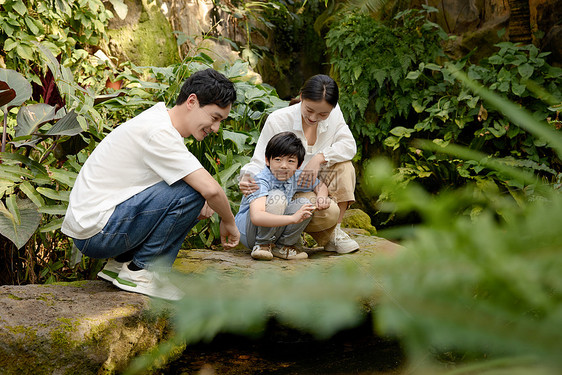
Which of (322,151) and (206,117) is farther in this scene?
(322,151)

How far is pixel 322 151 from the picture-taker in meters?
2.93

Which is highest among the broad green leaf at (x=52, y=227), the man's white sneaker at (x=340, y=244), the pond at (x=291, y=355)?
the broad green leaf at (x=52, y=227)

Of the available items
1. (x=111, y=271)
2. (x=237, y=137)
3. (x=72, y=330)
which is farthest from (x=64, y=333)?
(x=237, y=137)

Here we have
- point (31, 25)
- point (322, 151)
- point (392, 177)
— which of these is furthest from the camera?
point (31, 25)

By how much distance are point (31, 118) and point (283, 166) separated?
4.34 feet

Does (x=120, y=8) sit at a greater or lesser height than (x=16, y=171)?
greater

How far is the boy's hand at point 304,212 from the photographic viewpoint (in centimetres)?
265

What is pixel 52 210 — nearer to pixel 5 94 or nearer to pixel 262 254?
pixel 5 94

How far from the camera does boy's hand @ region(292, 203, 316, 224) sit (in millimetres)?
2648

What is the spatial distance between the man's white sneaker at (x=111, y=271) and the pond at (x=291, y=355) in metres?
0.47

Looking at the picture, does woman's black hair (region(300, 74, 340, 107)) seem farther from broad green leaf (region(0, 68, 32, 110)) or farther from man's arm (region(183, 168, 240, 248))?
broad green leaf (region(0, 68, 32, 110))

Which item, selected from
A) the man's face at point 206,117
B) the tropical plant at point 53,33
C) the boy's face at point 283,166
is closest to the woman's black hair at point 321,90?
the boy's face at point 283,166

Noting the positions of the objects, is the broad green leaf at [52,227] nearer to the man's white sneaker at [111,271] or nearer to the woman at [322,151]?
the man's white sneaker at [111,271]

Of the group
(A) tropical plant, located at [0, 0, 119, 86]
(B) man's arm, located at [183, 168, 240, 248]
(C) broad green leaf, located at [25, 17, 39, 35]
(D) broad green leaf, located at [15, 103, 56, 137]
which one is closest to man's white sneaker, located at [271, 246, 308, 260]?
(B) man's arm, located at [183, 168, 240, 248]
